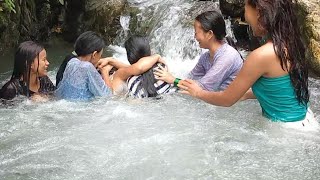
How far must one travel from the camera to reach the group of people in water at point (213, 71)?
3.00m

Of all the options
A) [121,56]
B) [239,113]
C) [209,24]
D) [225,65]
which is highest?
[209,24]

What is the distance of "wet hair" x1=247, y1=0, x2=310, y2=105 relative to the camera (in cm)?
294

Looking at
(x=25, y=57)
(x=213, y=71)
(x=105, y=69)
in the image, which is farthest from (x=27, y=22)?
(x=213, y=71)

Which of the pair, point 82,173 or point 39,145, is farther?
point 39,145

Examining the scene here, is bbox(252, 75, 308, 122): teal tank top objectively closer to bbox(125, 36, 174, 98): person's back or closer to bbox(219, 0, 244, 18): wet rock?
bbox(125, 36, 174, 98): person's back

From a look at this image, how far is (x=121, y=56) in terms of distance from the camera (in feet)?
29.6

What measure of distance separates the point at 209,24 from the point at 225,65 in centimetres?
41

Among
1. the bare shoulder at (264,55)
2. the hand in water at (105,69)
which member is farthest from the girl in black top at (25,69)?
the bare shoulder at (264,55)

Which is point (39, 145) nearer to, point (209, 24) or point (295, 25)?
point (209, 24)

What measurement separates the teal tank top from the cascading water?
11cm

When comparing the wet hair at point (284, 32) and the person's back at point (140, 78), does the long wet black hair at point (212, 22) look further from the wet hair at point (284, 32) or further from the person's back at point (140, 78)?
the wet hair at point (284, 32)

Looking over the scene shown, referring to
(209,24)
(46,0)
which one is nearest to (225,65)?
(209,24)

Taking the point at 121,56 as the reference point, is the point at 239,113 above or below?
above

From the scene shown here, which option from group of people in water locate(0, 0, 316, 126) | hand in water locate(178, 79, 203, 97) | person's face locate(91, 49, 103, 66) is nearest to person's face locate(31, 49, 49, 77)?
group of people in water locate(0, 0, 316, 126)
